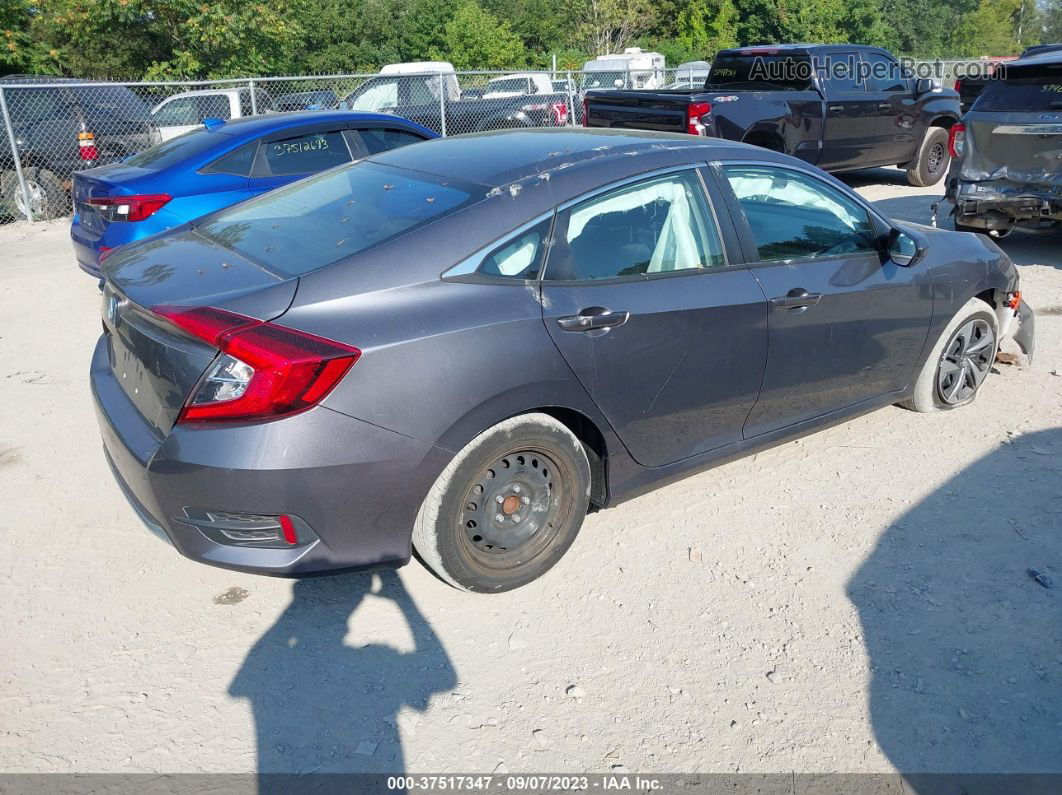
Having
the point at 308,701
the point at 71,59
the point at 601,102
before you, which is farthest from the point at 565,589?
the point at 71,59

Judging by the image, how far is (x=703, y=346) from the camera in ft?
12.2

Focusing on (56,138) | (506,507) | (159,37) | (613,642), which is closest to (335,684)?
(506,507)

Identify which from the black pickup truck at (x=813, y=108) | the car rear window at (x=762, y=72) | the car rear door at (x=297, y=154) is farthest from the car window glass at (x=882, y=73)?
the car rear door at (x=297, y=154)

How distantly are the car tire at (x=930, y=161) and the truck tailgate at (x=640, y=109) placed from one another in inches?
158

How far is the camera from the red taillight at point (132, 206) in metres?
6.78

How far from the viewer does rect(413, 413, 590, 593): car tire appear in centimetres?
319

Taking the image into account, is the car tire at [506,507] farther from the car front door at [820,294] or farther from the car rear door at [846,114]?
the car rear door at [846,114]

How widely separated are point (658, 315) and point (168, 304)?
1815mm

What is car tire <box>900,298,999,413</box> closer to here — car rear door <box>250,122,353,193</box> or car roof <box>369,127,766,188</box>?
car roof <box>369,127,766,188</box>

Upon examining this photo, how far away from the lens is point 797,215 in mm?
4262

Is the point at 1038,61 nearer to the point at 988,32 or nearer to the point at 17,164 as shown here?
the point at 17,164

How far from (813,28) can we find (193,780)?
46.7 m

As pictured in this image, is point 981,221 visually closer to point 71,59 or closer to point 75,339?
point 75,339

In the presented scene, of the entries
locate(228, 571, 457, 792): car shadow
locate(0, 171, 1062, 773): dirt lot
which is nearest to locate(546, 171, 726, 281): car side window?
locate(0, 171, 1062, 773): dirt lot
